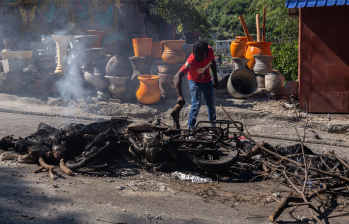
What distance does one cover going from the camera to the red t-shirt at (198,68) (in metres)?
6.38

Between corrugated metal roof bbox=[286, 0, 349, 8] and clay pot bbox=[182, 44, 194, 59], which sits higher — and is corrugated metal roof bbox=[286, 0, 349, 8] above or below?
above

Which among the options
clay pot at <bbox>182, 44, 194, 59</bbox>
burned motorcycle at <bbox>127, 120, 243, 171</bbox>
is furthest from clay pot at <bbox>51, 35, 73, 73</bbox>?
burned motorcycle at <bbox>127, 120, 243, 171</bbox>

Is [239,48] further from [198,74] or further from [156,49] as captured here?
[198,74]

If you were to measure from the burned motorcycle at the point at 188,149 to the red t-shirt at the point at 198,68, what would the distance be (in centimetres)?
163

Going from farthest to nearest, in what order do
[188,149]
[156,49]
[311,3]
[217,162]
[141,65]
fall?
[156,49]
[141,65]
[311,3]
[188,149]
[217,162]

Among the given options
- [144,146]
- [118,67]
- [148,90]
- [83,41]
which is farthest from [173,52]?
[144,146]

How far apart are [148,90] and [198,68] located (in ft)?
9.47

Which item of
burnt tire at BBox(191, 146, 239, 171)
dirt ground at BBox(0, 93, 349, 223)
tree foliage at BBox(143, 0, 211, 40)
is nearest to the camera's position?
dirt ground at BBox(0, 93, 349, 223)

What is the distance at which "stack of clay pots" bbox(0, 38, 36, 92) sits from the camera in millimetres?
10477

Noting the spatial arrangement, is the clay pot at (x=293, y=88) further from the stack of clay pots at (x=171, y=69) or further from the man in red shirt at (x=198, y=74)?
the man in red shirt at (x=198, y=74)

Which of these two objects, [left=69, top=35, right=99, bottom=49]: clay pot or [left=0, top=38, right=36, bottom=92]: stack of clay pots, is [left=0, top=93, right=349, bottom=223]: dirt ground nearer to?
[left=69, top=35, right=99, bottom=49]: clay pot

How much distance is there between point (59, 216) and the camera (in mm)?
3498

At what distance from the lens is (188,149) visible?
4.82 metres

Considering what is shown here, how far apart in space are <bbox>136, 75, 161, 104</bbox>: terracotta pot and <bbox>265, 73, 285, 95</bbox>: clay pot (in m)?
3.36
